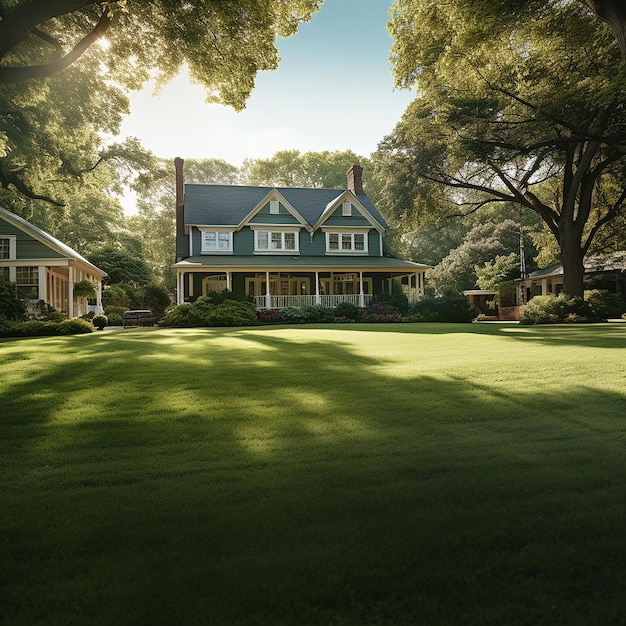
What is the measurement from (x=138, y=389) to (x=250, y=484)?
168 inches

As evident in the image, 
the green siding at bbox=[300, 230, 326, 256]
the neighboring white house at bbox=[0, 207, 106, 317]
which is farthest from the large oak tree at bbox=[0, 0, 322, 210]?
the green siding at bbox=[300, 230, 326, 256]

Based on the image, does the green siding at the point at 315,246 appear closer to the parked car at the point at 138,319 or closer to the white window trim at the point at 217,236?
the white window trim at the point at 217,236

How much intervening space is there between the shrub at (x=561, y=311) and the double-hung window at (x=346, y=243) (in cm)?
1458

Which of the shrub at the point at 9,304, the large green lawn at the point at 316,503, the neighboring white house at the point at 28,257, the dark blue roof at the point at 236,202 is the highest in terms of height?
the dark blue roof at the point at 236,202

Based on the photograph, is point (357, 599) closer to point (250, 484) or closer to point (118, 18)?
point (250, 484)

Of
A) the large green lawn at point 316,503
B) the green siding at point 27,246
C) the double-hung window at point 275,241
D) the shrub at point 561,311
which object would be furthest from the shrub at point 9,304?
the shrub at point 561,311

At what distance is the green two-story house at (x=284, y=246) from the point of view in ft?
109

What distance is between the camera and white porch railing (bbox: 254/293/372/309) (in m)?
32.3

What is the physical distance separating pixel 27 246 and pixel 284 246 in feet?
52.1

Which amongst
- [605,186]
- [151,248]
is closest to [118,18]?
[605,186]

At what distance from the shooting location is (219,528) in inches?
125

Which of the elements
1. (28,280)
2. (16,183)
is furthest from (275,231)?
(16,183)

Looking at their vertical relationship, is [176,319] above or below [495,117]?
below

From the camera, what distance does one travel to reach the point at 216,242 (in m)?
34.7
